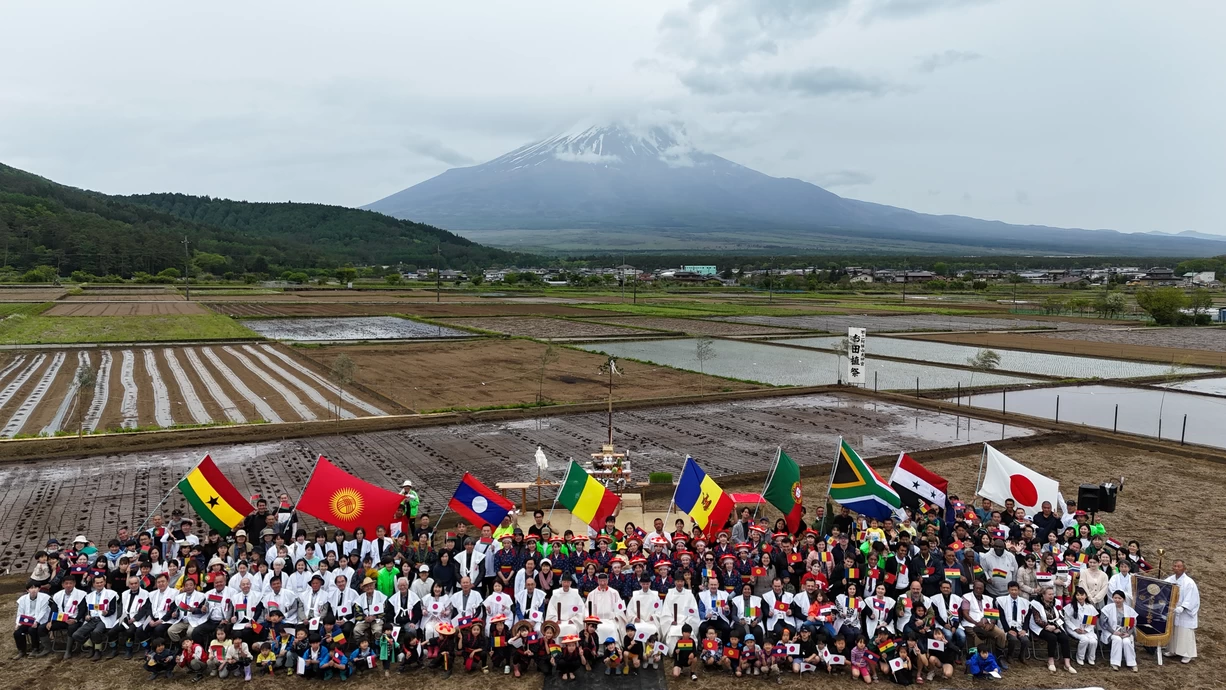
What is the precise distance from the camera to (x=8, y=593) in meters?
9.69

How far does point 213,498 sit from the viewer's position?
10.2 meters

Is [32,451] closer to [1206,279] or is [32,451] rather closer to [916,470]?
[916,470]

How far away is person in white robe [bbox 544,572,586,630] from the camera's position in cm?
823

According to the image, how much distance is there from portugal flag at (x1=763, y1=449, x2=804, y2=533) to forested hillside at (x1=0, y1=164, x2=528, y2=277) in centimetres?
10637

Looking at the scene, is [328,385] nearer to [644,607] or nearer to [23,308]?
[644,607]

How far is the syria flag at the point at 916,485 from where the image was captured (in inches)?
451

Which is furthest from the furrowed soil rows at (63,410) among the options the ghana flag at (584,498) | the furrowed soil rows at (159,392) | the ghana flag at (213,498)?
the ghana flag at (584,498)

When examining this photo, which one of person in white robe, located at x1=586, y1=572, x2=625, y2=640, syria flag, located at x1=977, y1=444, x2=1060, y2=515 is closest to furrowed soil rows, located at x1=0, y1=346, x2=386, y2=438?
person in white robe, located at x1=586, y1=572, x2=625, y2=640

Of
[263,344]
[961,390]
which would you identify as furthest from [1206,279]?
[263,344]

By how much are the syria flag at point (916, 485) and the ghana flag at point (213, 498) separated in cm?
932

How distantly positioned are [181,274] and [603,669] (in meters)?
110

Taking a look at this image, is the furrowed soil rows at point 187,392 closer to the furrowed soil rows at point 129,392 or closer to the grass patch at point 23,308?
the furrowed soil rows at point 129,392

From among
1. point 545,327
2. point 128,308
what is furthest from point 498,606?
point 128,308

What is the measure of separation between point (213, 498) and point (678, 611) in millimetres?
6308
